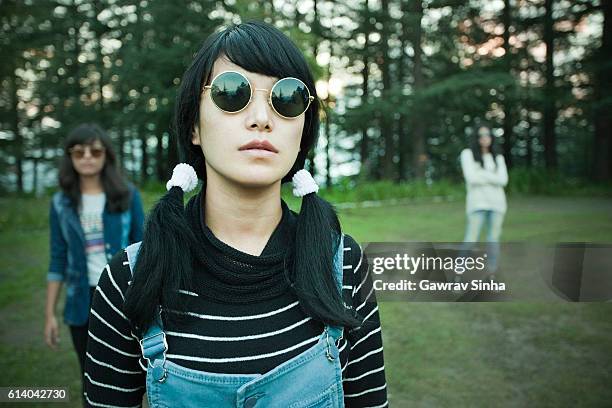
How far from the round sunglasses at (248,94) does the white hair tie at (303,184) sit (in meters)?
0.18

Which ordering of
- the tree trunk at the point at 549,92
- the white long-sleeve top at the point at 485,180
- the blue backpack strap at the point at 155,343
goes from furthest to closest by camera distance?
the tree trunk at the point at 549,92, the white long-sleeve top at the point at 485,180, the blue backpack strap at the point at 155,343

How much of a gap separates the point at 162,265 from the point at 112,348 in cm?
21

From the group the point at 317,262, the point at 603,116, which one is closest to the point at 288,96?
the point at 317,262

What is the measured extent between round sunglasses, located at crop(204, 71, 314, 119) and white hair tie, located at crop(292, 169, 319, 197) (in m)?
0.18

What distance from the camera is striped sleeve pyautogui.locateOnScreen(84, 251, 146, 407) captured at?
1.11 m

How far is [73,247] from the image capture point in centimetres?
248

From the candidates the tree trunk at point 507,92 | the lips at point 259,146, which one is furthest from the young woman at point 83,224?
the tree trunk at point 507,92

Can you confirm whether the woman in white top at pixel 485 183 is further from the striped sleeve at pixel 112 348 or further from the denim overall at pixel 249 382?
the striped sleeve at pixel 112 348

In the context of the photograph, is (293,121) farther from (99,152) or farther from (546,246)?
(546,246)

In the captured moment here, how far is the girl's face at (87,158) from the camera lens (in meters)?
2.64

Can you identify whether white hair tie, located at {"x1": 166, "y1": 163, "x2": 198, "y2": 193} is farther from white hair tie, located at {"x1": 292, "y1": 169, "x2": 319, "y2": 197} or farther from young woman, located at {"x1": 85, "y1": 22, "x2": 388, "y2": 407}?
white hair tie, located at {"x1": 292, "y1": 169, "x2": 319, "y2": 197}

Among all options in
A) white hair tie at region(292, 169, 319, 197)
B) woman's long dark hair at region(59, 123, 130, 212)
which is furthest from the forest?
white hair tie at region(292, 169, 319, 197)

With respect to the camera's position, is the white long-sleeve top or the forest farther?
the forest

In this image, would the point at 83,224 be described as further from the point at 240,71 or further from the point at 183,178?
the point at 240,71
